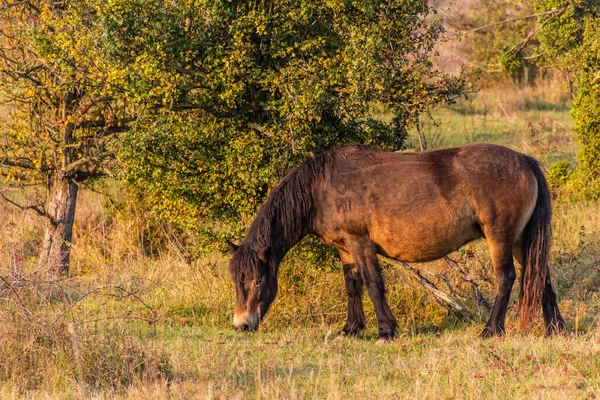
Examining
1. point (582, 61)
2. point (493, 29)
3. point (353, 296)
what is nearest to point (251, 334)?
point (353, 296)

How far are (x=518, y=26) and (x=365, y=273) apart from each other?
687 inches

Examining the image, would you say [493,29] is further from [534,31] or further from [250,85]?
[250,85]

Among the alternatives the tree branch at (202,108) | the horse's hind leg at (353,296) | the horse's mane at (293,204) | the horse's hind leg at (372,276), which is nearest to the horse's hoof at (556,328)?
the horse's hind leg at (372,276)

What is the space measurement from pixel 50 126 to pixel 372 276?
519cm

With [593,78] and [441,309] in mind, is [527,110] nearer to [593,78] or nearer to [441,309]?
[593,78]

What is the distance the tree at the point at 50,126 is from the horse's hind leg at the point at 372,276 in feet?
12.3

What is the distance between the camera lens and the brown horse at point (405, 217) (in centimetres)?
791

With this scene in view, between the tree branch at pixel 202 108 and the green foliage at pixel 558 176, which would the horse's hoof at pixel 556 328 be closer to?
the tree branch at pixel 202 108

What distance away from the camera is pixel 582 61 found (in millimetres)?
12531

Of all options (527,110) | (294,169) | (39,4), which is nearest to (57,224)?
(39,4)

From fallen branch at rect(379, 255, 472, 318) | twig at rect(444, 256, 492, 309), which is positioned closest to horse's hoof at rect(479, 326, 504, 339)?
fallen branch at rect(379, 255, 472, 318)

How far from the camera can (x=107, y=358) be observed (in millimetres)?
6008

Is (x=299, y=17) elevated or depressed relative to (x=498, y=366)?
elevated

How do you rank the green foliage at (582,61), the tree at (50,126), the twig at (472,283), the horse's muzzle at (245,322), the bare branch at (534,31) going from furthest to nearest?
the bare branch at (534,31), the green foliage at (582,61), the tree at (50,126), the twig at (472,283), the horse's muzzle at (245,322)
